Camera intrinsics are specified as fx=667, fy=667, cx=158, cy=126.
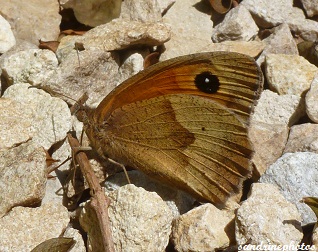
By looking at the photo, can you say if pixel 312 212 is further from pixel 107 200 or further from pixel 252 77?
pixel 107 200

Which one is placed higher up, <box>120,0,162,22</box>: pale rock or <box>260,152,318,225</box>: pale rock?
<box>120,0,162,22</box>: pale rock

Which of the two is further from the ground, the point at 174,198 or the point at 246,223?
the point at 246,223

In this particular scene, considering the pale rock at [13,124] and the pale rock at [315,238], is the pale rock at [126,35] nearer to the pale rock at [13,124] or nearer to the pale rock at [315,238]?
the pale rock at [13,124]

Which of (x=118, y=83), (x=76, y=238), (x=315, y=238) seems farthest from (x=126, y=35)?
(x=315, y=238)

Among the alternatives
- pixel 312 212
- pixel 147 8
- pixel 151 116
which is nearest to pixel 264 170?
pixel 312 212

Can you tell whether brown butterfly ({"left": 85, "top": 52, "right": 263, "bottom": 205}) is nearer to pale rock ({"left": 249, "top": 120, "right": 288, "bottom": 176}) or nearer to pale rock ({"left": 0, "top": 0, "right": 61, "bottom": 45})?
pale rock ({"left": 249, "top": 120, "right": 288, "bottom": 176})

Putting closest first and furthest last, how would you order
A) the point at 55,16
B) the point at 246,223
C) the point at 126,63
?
the point at 246,223 → the point at 126,63 → the point at 55,16

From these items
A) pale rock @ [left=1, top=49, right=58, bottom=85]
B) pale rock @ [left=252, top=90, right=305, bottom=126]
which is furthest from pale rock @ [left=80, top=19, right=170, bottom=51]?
pale rock @ [left=252, top=90, right=305, bottom=126]
